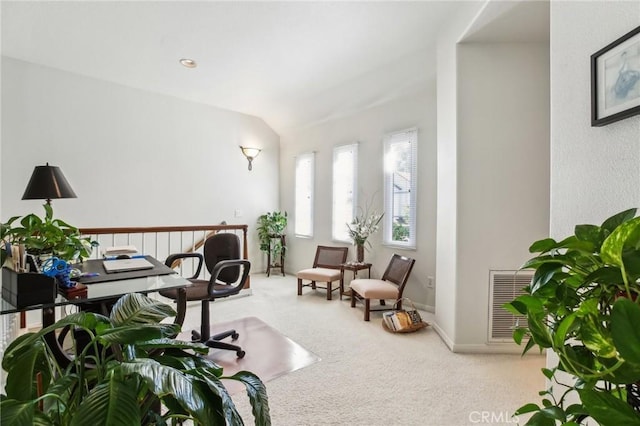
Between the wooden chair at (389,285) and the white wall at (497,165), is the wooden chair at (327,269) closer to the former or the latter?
the wooden chair at (389,285)

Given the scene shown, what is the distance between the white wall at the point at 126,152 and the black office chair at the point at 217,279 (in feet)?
6.45

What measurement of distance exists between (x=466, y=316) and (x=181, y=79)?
13.7ft

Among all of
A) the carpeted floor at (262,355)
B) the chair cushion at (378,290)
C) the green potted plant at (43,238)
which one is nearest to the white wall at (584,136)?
the carpeted floor at (262,355)

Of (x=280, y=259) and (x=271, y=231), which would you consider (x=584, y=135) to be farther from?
(x=280, y=259)

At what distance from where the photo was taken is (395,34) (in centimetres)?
280

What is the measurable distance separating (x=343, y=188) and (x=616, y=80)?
12.0ft

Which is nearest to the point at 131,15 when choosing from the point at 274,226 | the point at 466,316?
the point at 274,226

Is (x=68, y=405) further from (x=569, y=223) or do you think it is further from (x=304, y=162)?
(x=304, y=162)

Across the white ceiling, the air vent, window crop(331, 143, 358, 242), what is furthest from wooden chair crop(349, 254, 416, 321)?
the white ceiling

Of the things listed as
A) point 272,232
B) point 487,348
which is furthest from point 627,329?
point 272,232

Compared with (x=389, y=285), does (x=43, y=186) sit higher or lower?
higher

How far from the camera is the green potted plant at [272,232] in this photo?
527 cm

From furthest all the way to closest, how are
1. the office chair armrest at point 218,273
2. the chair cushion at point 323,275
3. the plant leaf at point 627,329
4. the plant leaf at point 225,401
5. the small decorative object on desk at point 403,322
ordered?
the chair cushion at point 323,275, the small decorative object on desk at point 403,322, the office chair armrest at point 218,273, the plant leaf at point 225,401, the plant leaf at point 627,329

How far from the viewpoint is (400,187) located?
384cm
